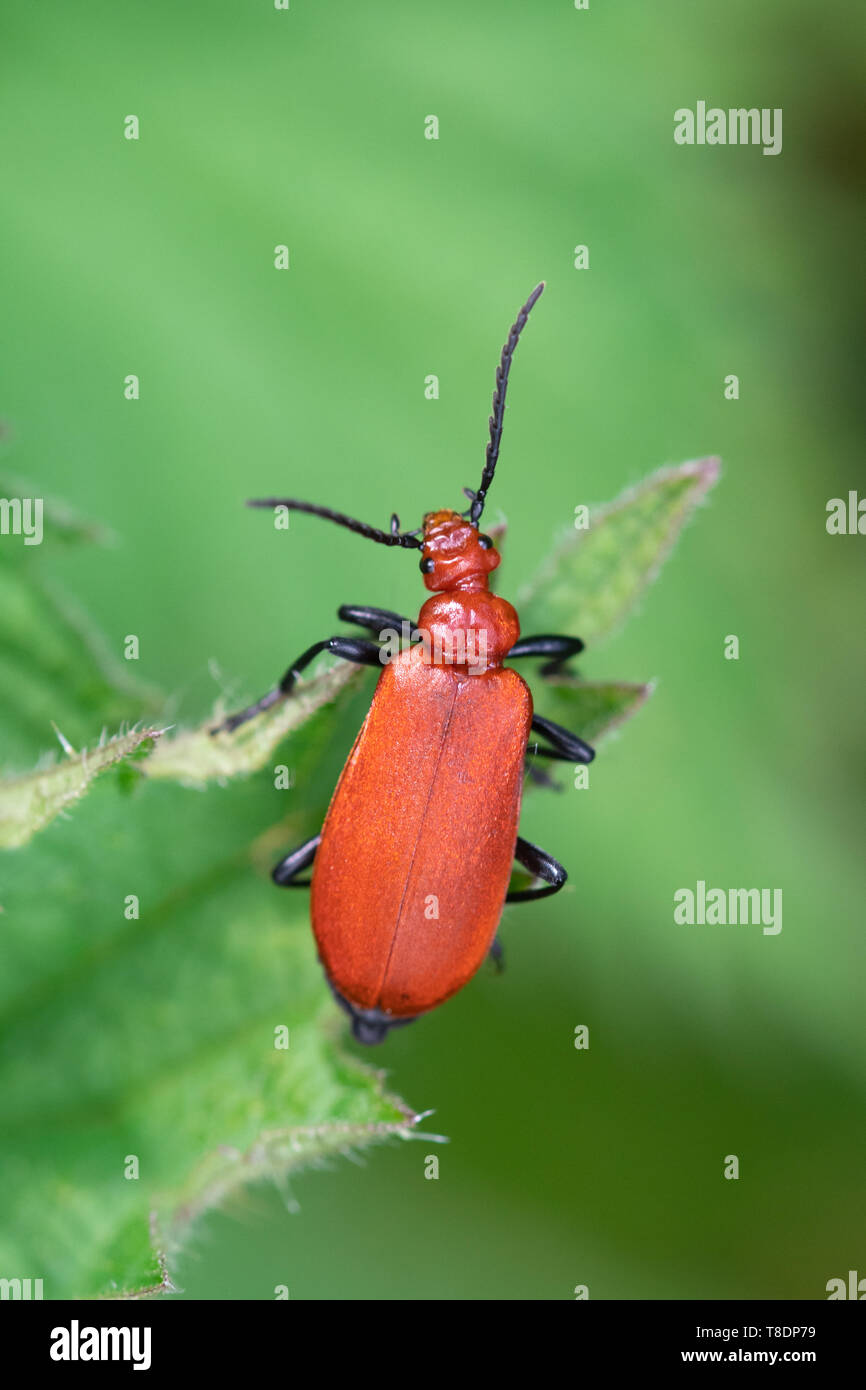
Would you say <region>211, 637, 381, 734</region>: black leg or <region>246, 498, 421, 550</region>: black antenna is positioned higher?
<region>246, 498, 421, 550</region>: black antenna

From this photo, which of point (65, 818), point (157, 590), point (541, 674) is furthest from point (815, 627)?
point (65, 818)

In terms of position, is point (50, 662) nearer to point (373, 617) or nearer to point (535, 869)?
point (373, 617)

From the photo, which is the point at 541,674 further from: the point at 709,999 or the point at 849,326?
the point at 849,326

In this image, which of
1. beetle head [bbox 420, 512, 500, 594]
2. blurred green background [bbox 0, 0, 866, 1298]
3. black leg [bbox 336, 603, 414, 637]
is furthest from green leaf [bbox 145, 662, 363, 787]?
blurred green background [bbox 0, 0, 866, 1298]

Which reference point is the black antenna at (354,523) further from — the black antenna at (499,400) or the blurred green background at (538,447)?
the blurred green background at (538,447)

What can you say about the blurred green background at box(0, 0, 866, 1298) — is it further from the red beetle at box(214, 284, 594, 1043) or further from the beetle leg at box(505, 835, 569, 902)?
the red beetle at box(214, 284, 594, 1043)

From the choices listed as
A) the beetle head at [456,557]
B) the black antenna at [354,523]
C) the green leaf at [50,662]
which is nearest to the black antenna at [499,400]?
the beetle head at [456,557]
